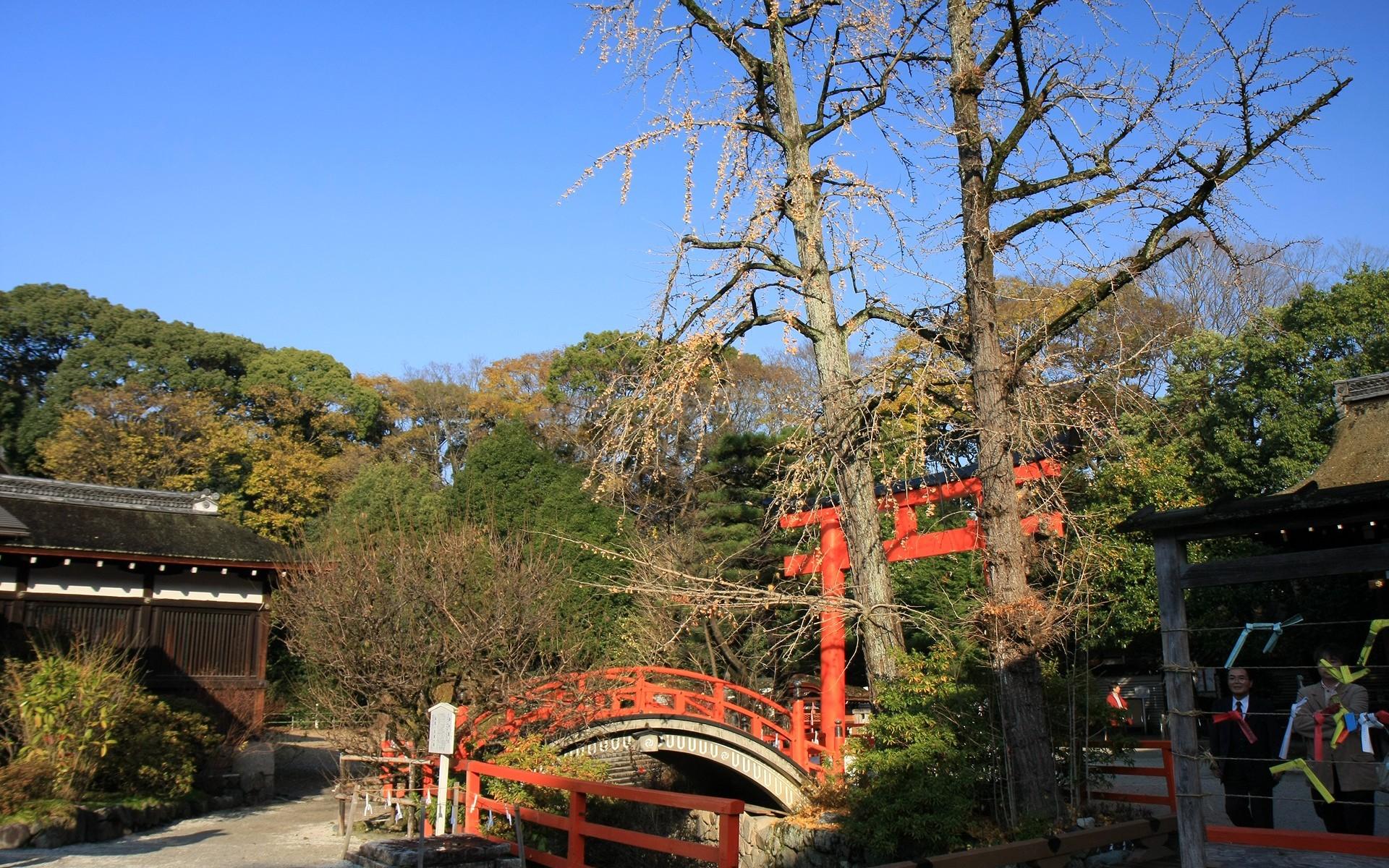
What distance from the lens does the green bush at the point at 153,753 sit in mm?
13688

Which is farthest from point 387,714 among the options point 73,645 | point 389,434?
point 389,434

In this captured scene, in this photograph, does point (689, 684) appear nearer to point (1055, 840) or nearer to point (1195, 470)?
point (1195, 470)

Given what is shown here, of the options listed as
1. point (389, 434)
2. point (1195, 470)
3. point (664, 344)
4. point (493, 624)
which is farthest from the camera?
point (389, 434)

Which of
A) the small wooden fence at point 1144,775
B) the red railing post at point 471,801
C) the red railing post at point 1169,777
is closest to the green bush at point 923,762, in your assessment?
the small wooden fence at point 1144,775

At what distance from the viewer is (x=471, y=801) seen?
10.4 meters

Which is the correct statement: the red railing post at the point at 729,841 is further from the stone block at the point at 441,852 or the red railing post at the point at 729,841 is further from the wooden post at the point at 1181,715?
the wooden post at the point at 1181,715

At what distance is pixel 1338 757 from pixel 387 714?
32.9 feet

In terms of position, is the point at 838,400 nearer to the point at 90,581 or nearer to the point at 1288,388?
the point at 90,581

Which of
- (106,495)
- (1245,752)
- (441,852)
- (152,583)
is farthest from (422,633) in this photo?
(106,495)

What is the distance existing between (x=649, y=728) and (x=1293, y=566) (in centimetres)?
905

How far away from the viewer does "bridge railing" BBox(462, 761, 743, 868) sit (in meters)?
6.39

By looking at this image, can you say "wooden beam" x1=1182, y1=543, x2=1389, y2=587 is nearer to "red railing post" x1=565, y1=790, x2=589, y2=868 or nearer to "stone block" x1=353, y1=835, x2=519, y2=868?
"red railing post" x1=565, y1=790, x2=589, y2=868

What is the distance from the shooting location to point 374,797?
43.8 ft

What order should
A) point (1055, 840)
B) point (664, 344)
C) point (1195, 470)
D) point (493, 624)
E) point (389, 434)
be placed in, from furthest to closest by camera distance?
point (389, 434) < point (1195, 470) < point (493, 624) < point (664, 344) < point (1055, 840)
